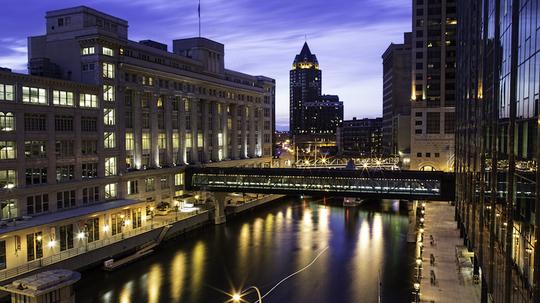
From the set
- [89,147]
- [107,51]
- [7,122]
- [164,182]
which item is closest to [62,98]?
[89,147]

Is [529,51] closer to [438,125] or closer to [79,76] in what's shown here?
[79,76]

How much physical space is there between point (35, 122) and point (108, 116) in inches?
576

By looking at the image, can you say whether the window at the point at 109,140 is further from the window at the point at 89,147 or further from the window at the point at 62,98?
the window at the point at 62,98

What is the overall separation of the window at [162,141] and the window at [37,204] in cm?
3021

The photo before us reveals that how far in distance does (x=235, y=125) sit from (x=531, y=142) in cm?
9789

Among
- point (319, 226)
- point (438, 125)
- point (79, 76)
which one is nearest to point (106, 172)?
point (79, 76)

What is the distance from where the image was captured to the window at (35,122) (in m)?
58.2

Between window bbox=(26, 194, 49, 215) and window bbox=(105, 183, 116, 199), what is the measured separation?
12154 millimetres

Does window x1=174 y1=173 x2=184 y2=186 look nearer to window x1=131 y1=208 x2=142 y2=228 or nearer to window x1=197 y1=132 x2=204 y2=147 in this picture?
window x1=197 y1=132 x2=204 y2=147

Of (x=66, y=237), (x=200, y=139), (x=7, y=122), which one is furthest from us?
(x=200, y=139)

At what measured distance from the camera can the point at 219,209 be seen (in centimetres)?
8950

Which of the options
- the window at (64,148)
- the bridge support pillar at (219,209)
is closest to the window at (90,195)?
the window at (64,148)

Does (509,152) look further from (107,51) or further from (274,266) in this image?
(107,51)

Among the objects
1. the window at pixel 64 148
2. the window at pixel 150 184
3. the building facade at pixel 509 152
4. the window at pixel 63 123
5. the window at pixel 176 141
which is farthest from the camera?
the window at pixel 176 141
